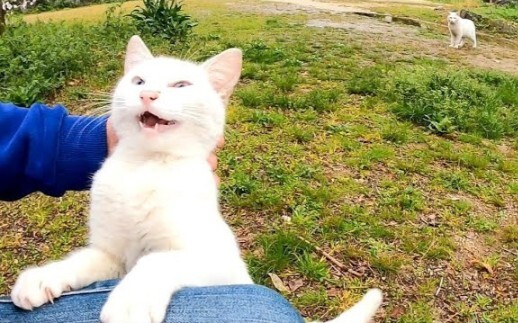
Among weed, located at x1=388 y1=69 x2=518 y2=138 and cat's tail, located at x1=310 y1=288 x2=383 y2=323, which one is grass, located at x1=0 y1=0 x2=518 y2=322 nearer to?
weed, located at x1=388 y1=69 x2=518 y2=138

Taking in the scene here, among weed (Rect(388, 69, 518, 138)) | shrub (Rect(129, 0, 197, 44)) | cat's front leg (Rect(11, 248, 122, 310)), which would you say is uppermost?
cat's front leg (Rect(11, 248, 122, 310))

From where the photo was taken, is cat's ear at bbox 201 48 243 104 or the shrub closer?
cat's ear at bbox 201 48 243 104

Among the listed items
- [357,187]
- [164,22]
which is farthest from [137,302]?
[164,22]

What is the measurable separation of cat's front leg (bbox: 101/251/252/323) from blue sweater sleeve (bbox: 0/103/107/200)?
0.62 m

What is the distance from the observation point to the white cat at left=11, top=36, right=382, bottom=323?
1275mm

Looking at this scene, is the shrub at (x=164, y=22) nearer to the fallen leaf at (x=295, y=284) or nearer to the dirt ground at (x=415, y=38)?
the dirt ground at (x=415, y=38)

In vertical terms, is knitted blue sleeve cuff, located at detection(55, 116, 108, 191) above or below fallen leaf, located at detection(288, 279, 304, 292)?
above

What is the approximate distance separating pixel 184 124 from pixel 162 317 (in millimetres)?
539

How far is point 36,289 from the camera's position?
122 centimetres

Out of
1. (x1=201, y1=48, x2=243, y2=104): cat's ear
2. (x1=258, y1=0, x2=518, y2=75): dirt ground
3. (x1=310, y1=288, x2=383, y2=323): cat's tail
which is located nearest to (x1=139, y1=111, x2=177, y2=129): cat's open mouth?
(x1=201, y1=48, x2=243, y2=104): cat's ear

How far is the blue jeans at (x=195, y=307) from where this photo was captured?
3.78 ft

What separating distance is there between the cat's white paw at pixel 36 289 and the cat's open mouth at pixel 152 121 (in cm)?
42

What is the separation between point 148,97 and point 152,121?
0.08m

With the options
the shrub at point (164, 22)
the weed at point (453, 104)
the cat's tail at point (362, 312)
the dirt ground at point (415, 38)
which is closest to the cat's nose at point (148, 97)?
the cat's tail at point (362, 312)
